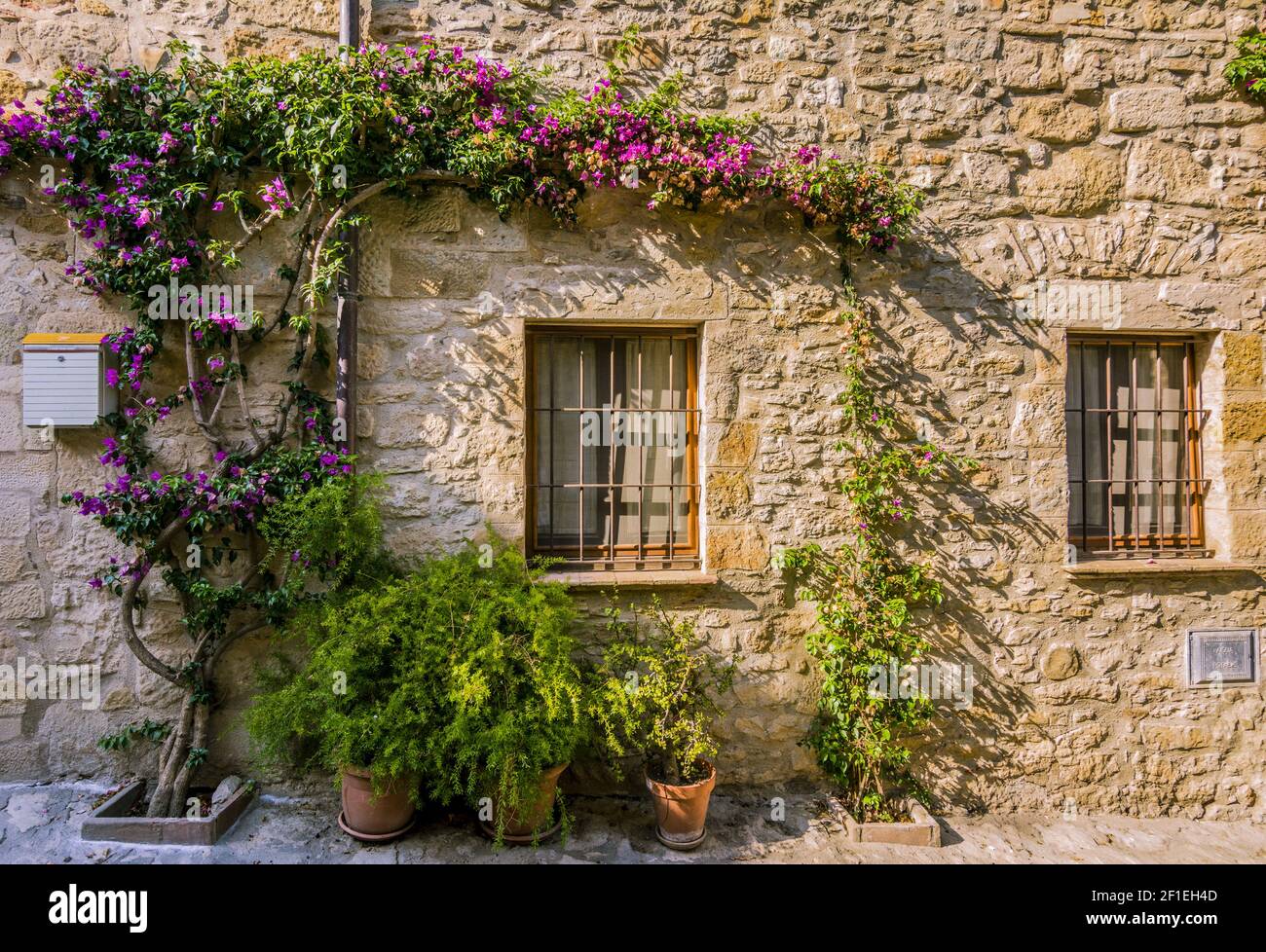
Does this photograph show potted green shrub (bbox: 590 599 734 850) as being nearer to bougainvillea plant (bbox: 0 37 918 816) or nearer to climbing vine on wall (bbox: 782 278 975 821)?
climbing vine on wall (bbox: 782 278 975 821)

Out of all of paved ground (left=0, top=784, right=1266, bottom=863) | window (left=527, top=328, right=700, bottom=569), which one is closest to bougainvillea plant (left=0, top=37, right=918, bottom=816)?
paved ground (left=0, top=784, right=1266, bottom=863)

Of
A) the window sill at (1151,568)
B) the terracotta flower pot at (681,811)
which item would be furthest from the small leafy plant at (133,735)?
the window sill at (1151,568)

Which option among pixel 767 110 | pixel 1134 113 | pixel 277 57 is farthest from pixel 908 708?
pixel 277 57

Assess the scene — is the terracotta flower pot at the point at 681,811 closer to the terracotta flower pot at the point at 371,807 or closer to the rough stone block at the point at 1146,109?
the terracotta flower pot at the point at 371,807

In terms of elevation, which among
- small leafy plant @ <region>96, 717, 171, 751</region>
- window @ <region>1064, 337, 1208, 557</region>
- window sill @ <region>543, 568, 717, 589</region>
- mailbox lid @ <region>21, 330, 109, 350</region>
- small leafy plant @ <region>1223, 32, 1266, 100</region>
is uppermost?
small leafy plant @ <region>1223, 32, 1266, 100</region>

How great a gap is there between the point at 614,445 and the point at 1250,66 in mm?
4007

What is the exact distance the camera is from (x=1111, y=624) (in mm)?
3859

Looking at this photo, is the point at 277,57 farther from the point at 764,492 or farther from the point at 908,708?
the point at 908,708

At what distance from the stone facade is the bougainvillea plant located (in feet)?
0.60

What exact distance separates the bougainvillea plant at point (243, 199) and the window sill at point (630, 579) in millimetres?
1178

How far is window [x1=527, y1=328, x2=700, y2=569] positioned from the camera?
3738 mm

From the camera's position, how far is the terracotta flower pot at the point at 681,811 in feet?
10.4

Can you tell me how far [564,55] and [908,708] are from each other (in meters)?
3.66

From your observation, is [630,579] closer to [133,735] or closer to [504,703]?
[504,703]
